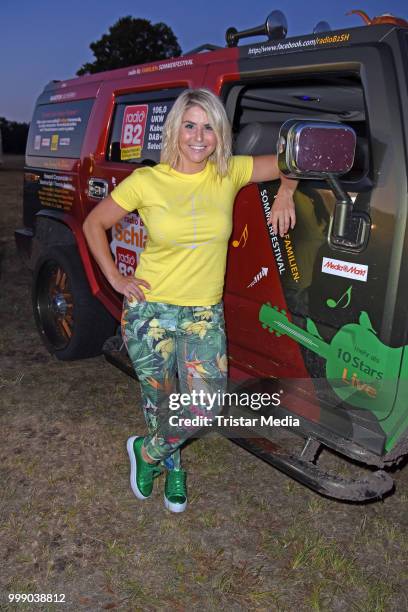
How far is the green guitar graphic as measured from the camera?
8.29 ft

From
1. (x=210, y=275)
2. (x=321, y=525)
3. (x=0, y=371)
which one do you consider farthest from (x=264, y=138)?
(x=0, y=371)

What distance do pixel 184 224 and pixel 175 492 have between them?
55.0 inches

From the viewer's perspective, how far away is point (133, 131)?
156 inches

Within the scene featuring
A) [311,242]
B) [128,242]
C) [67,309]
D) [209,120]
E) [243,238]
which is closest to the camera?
[209,120]

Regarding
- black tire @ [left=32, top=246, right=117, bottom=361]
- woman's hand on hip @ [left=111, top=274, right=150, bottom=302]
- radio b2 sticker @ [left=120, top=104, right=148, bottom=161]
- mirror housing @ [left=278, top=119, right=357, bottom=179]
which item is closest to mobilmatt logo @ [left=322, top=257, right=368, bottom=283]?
mirror housing @ [left=278, top=119, right=357, bottom=179]

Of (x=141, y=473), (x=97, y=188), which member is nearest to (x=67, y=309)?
(x=97, y=188)

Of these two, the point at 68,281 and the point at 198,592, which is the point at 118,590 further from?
the point at 68,281

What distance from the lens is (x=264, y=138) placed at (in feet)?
10.2

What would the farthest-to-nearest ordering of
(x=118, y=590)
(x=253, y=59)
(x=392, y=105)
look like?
(x=253, y=59) → (x=118, y=590) → (x=392, y=105)

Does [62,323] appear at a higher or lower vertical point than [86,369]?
higher

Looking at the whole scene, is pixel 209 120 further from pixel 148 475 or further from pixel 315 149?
pixel 148 475

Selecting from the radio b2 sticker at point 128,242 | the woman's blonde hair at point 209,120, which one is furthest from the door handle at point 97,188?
the woman's blonde hair at point 209,120

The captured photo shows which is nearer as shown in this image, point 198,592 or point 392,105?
point 392,105

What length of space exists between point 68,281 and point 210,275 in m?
2.15
